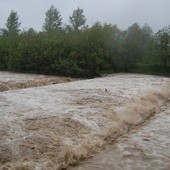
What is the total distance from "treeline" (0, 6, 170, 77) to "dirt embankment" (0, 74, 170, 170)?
11842 millimetres

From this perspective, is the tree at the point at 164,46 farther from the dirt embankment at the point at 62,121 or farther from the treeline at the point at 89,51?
the dirt embankment at the point at 62,121

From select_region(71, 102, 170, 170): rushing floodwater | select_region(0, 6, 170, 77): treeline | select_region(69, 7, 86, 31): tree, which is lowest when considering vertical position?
select_region(71, 102, 170, 170): rushing floodwater

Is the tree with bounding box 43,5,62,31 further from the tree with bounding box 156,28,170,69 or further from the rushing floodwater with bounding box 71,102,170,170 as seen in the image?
the rushing floodwater with bounding box 71,102,170,170

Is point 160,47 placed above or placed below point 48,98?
above

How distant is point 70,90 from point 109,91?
144 centimetres

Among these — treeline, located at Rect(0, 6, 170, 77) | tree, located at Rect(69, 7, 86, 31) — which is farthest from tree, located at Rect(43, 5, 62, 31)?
treeline, located at Rect(0, 6, 170, 77)

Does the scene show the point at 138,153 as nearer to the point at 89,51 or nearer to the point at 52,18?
the point at 89,51

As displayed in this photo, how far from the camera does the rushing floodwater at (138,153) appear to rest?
809 centimetres

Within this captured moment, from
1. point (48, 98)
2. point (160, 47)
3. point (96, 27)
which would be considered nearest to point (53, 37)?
point (96, 27)

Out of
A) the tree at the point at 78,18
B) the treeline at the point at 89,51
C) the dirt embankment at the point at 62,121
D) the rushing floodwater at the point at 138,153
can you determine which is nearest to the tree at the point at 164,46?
the treeline at the point at 89,51

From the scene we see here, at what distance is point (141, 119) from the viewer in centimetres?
1221

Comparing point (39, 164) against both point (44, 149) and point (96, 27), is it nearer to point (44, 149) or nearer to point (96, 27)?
point (44, 149)

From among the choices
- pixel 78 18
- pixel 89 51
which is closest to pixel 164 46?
pixel 89 51

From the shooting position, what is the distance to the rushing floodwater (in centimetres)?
809
